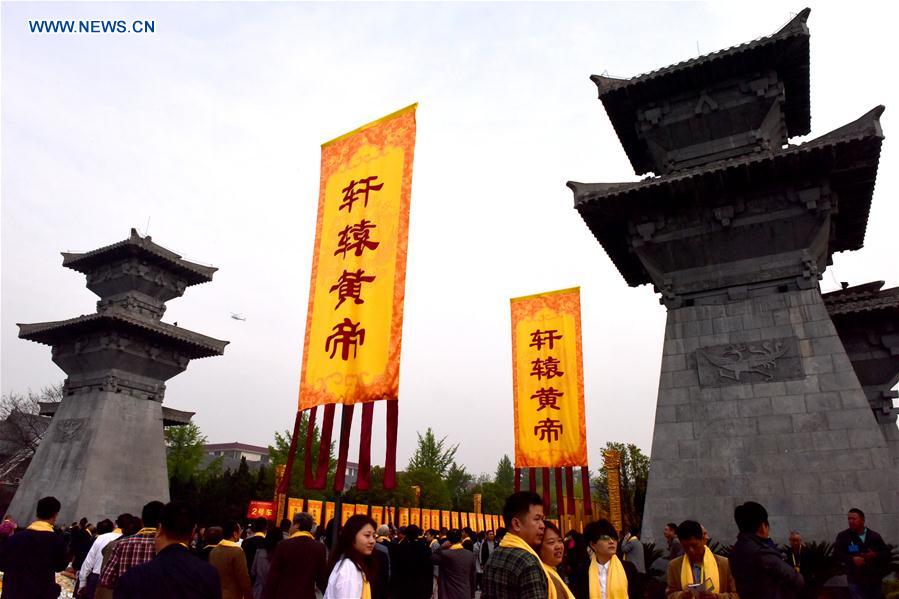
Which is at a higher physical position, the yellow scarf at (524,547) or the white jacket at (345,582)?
the yellow scarf at (524,547)

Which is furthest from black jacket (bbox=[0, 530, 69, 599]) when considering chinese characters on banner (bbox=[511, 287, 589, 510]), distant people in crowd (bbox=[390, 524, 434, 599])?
chinese characters on banner (bbox=[511, 287, 589, 510])

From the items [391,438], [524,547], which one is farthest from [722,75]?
[524,547]

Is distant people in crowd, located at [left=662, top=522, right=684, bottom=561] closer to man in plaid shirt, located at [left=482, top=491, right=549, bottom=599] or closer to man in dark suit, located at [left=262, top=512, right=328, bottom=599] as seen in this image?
man in dark suit, located at [left=262, top=512, right=328, bottom=599]

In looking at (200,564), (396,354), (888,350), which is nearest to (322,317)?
(396,354)

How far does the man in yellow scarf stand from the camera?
383 centimetres

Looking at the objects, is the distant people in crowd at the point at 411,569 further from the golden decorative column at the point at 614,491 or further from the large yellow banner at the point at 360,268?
the golden decorative column at the point at 614,491

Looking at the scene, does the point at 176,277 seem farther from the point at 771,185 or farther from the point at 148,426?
the point at 771,185

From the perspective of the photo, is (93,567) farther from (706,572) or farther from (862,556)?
(862,556)

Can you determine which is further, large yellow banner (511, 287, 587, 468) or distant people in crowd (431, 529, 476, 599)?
large yellow banner (511, 287, 587, 468)

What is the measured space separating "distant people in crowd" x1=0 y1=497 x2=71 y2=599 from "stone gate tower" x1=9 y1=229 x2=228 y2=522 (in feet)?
54.3

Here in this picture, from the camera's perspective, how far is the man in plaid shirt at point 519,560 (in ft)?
8.25

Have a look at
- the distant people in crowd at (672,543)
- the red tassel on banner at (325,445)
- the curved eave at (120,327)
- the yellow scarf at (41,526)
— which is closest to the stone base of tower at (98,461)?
the curved eave at (120,327)

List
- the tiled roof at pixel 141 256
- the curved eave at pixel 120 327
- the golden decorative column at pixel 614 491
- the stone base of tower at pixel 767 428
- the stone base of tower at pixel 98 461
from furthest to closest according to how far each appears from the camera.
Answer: the tiled roof at pixel 141 256 → the curved eave at pixel 120 327 → the golden decorative column at pixel 614 491 → the stone base of tower at pixel 98 461 → the stone base of tower at pixel 767 428

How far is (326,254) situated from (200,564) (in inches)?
183
